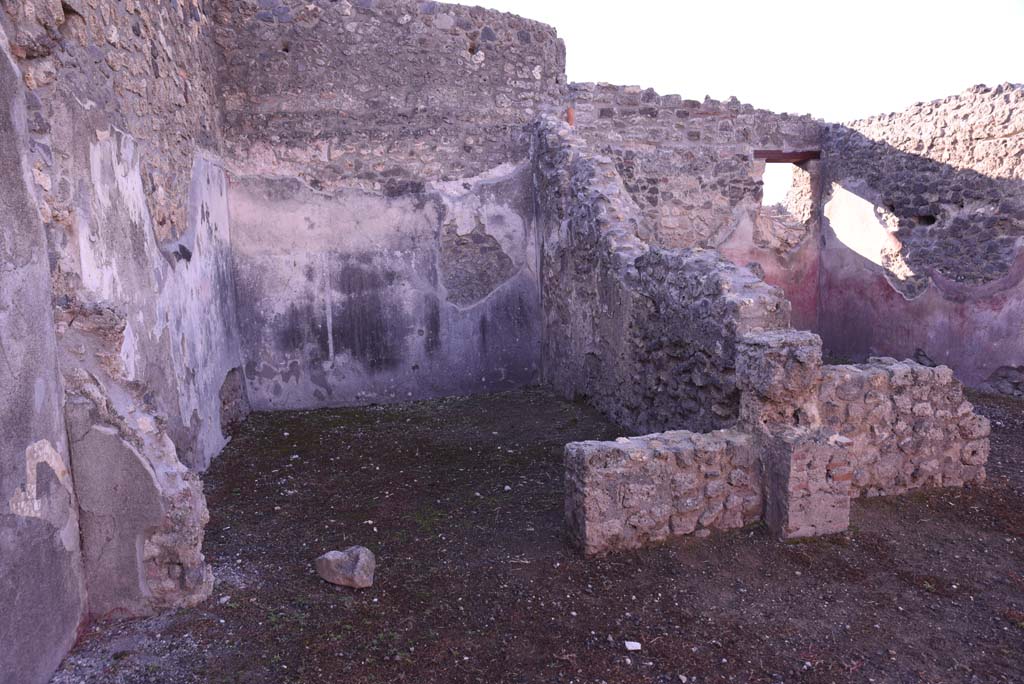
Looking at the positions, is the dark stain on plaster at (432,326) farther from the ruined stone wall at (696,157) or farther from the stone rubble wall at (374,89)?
the ruined stone wall at (696,157)

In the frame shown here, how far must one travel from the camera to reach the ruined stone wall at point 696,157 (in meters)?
7.77

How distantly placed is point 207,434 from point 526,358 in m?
3.06

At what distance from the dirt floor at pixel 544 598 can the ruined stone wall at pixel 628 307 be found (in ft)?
3.22

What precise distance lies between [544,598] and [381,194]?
4345mm

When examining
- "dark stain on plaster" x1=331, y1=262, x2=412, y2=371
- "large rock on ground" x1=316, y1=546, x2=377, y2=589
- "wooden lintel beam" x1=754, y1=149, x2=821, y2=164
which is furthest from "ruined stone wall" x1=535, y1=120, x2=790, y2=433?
"wooden lintel beam" x1=754, y1=149, x2=821, y2=164

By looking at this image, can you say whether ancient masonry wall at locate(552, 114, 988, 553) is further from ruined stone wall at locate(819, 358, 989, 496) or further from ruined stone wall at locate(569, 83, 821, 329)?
ruined stone wall at locate(569, 83, 821, 329)

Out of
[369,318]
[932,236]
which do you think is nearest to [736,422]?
[369,318]

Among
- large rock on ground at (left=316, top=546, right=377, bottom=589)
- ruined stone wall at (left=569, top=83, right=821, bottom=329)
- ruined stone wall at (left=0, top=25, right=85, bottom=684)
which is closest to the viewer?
ruined stone wall at (left=0, top=25, right=85, bottom=684)

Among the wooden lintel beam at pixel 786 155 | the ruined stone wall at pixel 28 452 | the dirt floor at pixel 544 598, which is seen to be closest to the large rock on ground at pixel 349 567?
the dirt floor at pixel 544 598

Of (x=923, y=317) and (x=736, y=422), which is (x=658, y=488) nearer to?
(x=736, y=422)

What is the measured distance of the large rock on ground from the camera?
124 inches

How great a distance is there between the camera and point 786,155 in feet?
28.8

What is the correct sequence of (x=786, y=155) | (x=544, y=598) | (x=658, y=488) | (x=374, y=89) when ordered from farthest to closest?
(x=786, y=155)
(x=374, y=89)
(x=658, y=488)
(x=544, y=598)

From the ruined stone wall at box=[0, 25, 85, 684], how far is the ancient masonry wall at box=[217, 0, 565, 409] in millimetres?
3703
